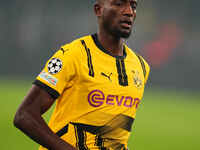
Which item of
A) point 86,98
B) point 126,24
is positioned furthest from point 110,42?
point 86,98

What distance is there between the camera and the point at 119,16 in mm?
3902

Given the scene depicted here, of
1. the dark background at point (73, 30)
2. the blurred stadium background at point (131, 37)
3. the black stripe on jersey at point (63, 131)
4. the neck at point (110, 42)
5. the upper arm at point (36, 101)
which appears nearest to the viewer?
the upper arm at point (36, 101)

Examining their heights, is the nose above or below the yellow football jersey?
above

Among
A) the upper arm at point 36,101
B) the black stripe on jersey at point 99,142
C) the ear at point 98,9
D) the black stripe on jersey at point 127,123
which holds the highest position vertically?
the ear at point 98,9

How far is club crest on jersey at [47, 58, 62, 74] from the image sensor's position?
348cm

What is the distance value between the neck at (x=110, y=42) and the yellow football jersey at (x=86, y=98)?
0.18 m

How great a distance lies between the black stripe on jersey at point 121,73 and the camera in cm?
387

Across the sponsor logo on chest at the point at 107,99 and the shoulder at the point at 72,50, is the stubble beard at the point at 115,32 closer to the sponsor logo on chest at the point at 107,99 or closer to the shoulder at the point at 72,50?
the shoulder at the point at 72,50

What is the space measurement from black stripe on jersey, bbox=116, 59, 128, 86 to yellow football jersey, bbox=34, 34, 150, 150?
0.02m

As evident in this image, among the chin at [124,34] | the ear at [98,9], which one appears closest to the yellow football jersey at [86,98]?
the chin at [124,34]

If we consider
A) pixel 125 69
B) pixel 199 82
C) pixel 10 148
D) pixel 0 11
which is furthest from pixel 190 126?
pixel 0 11

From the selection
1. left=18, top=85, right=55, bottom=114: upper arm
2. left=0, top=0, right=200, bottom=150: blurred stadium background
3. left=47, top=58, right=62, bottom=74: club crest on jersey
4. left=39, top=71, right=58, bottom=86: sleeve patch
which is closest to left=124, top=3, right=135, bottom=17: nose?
left=47, top=58, right=62, bottom=74: club crest on jersey

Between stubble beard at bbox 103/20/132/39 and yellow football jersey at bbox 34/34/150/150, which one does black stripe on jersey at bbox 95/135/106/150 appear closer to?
yellow football jersey at bbox 34/34/150/150

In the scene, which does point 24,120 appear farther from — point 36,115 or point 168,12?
point 168,12
